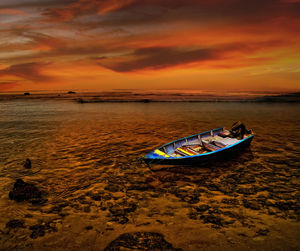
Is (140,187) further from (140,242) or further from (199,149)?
(199,149)

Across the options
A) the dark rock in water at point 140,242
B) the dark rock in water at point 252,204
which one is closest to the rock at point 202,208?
the dark rock in water at point 252,204

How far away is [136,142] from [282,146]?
12.2m

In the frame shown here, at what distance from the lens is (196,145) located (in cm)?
1338

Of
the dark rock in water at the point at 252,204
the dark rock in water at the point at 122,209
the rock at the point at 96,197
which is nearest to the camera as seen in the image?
the dark rock in water at the point at 122,209

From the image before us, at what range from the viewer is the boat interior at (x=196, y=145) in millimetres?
11672

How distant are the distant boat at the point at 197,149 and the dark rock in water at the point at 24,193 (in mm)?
5193

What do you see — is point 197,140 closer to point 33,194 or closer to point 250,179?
point 250,179

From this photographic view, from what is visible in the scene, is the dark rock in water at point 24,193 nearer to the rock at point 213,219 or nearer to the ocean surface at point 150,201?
the ocean surface at point 150,201

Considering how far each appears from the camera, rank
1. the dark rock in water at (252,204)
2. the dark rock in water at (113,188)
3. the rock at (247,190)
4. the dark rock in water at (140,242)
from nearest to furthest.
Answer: the dark rock in water at (140,242), the dark rock in water at (252,204), the rock at (247,190), the dark rock in water at (113,188)

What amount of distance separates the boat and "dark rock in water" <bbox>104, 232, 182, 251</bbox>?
4.39m

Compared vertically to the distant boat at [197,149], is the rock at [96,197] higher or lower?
lower

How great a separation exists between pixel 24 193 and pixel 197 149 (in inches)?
404

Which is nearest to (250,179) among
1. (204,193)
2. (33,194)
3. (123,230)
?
(204,193)

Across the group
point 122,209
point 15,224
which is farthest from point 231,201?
point 15,224
